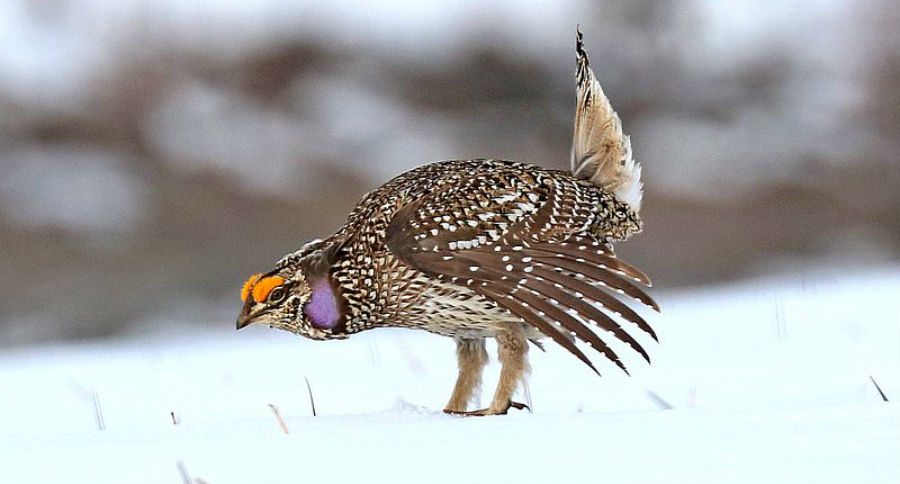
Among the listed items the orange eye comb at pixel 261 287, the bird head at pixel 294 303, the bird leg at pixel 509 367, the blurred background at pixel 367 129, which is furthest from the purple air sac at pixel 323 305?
the blurred background at pixel 367 129

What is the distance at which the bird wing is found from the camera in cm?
469

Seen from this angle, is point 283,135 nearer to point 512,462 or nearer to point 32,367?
point 32,367

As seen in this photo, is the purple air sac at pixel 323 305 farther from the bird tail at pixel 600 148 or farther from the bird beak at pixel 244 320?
the bird tail at pixel 600 148

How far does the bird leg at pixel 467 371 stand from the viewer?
545cm

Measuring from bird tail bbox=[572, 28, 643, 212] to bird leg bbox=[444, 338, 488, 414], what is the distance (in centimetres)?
85

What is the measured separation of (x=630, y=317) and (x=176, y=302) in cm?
740

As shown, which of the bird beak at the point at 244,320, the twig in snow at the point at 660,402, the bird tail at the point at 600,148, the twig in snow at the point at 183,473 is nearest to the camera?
the twig in snow at the point at 183,473

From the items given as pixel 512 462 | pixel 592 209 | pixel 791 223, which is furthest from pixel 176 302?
pixel 512 462

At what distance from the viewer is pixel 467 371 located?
5480 mm

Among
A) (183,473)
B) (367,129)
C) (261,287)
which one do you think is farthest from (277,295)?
(367,129)

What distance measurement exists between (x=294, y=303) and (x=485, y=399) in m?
1.39

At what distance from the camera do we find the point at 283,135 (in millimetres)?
14438

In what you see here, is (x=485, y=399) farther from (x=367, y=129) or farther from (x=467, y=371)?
(x=367, y=129)

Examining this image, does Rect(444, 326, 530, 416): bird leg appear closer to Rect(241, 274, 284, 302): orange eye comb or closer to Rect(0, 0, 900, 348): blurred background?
Rect(241, 274, 284, 302): orange eye comb
